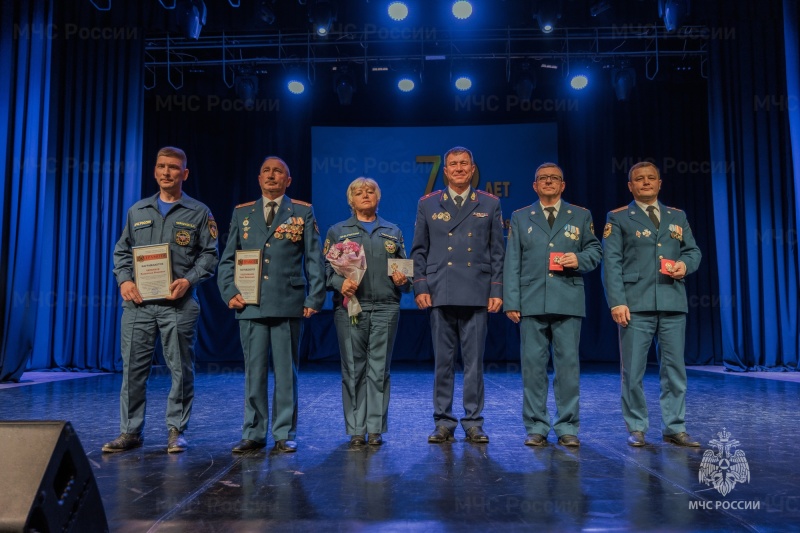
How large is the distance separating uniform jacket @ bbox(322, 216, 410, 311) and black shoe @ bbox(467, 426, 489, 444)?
0.84m

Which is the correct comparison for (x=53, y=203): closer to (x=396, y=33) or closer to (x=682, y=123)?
(x=396, y=33)

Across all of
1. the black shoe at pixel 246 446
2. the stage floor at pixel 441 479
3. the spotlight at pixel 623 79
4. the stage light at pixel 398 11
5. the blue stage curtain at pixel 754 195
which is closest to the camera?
the stage floor at pixel 441 479

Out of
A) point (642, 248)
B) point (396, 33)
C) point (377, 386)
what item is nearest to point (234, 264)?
point (377, 386)

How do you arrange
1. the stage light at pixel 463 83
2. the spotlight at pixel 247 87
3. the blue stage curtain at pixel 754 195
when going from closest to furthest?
the blue stage curtain at pixel 754 195 < the spotlight at pixel 247 87 < the stage light at pixel 463 83

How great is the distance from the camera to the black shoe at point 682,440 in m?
3.19

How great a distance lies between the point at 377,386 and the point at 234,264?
107cm

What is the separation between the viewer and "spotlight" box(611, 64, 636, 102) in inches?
331

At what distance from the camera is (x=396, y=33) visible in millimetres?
8039

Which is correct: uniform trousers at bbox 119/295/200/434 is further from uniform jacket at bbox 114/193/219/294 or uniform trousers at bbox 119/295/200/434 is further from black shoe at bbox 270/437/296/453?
black shoe at bbox 270/437/296/453

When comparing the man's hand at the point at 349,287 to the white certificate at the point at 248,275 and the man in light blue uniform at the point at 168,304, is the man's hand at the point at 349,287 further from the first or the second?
the man in light blue uniform at the point at 168,304

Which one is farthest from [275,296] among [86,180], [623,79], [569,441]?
[623,79]

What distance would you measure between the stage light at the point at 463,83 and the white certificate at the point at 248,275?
21.6 ft

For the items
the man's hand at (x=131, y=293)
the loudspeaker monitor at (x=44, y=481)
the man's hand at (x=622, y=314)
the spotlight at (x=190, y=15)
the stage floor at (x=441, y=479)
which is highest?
the spotlight at (x=190, y=15)

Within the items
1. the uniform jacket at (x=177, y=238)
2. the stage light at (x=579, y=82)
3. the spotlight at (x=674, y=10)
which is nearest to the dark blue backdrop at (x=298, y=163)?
the stage light at (x=579, y=82)
